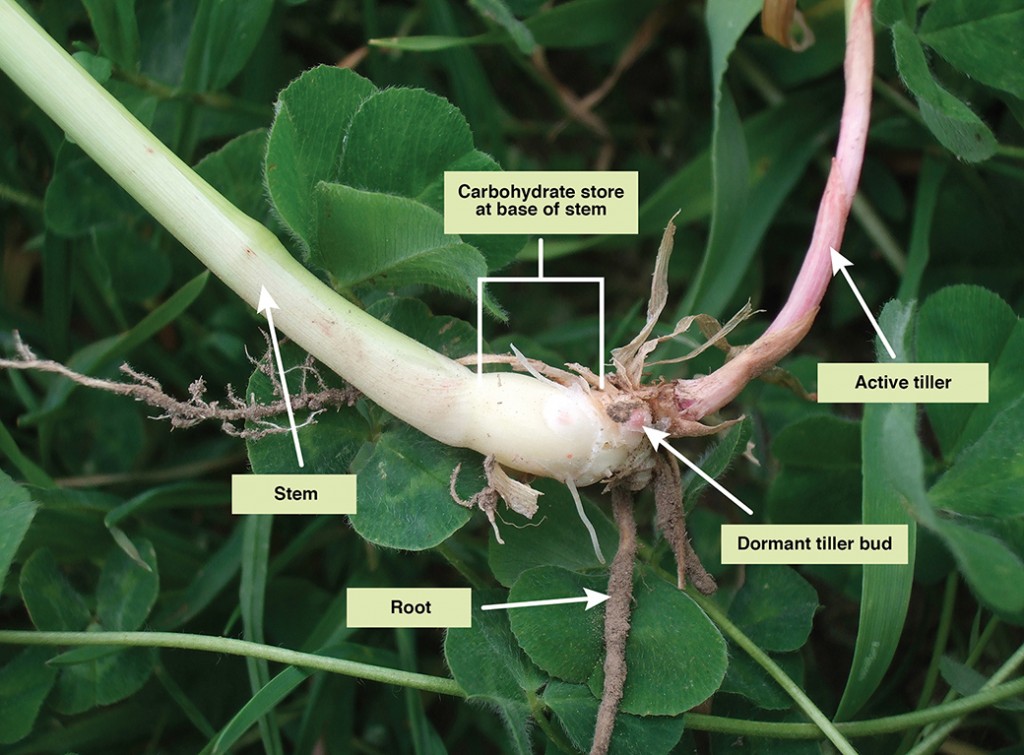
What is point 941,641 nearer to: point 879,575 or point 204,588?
point 879,575

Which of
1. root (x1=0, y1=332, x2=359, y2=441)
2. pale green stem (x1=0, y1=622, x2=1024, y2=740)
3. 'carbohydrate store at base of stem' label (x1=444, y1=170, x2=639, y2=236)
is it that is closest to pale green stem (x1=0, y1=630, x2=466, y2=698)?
pale green stem (x1=0, y1=622, x2=1024, y2=740)

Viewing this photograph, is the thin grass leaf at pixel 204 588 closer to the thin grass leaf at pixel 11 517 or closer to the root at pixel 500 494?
the thin grass leaf at pixel 11 517

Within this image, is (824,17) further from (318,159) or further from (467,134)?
(318,159)

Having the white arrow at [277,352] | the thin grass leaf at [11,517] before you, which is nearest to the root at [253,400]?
the white arrow at [277,352]

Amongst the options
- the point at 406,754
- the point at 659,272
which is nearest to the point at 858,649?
the point at 659,272

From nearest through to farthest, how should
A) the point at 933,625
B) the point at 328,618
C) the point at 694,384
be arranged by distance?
the point at 694,384
the point at 328,618
the point at 933,625

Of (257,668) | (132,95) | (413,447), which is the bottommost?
(257,668)
